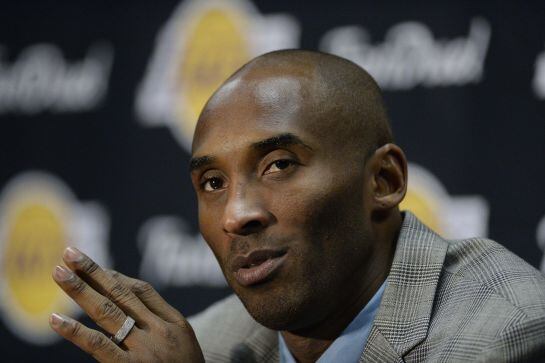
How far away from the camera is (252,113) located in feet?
5.32

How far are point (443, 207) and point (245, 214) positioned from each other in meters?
1.00

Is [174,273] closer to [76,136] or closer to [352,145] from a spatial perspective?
[76,136]

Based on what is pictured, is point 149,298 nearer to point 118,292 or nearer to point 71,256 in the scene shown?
point 118,292

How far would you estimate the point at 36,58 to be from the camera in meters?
2.90

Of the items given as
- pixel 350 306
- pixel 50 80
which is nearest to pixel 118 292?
pixel 350 306

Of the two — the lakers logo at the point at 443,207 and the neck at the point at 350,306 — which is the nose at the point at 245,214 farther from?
the lakers logo at the point at 443,207

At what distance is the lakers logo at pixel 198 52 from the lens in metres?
2.60

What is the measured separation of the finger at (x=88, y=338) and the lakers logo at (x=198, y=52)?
4.10 ft

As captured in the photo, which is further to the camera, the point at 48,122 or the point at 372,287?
the point at 48,122

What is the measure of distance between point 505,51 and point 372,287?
3.23 feet

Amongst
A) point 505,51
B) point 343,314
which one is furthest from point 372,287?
point 505,51

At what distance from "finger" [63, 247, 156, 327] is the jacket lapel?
0.44 m

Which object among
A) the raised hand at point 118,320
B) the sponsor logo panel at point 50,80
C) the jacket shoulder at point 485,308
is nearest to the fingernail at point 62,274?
the raised hand at point 118,320

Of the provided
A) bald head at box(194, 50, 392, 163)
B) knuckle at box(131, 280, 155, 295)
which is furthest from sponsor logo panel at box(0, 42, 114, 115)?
knuckle at box(131, 280, 155, 295)
